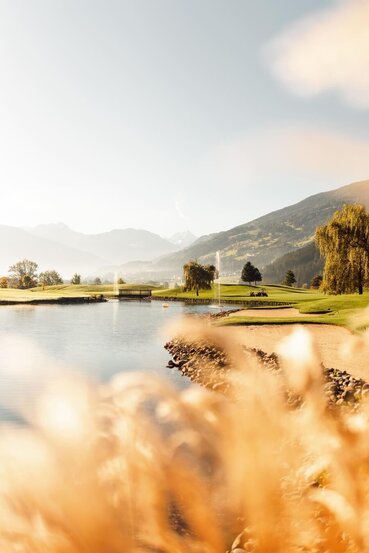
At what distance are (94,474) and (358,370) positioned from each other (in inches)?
454

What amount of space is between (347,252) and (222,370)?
3096cm

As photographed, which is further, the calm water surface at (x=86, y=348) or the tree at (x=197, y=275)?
the tree at (x=197, y=275)

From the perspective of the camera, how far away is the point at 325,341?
2302 centimetres

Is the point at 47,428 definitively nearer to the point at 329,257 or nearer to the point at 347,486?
the point at 347,486

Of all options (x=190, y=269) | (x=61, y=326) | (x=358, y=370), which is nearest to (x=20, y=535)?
(x=358, y=370)

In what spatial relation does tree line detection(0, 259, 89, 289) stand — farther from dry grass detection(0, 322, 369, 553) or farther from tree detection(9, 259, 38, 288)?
dry grass detection(0, 322, 369, 553)

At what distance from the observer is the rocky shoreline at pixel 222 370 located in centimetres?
1281

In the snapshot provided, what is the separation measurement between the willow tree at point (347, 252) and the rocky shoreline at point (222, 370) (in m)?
23.2

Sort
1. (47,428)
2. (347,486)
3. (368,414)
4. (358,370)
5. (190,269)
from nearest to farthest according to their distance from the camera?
(347,486), (368,414), (47,428), (358,370), (190,269)

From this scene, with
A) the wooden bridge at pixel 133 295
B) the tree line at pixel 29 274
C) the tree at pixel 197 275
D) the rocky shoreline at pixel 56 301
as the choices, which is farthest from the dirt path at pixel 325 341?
the tree line at pixel 29 274

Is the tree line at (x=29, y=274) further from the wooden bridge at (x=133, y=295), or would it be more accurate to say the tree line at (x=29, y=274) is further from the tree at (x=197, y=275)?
the tree at (x=197, y=275)

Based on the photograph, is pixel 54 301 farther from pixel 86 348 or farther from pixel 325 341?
pixel 325 341

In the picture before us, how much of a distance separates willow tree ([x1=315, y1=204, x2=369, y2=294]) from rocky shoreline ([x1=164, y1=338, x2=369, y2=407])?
23190 mm

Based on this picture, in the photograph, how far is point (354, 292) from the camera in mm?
47375
